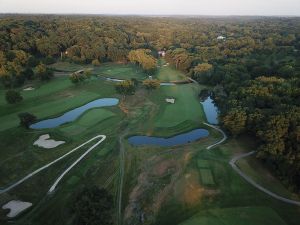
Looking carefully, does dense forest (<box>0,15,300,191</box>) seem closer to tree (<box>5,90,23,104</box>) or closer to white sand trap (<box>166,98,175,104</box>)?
white sand trap (<box>166,98,175,104</box>)

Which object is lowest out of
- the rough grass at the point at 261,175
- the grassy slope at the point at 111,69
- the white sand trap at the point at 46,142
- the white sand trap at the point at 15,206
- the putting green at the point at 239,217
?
the white sand trap at the point at 15,206

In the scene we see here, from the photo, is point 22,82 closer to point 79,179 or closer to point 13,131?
point 13,131

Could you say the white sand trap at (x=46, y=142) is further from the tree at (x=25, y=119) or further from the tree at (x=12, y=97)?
the tree at (x=12, y=97)

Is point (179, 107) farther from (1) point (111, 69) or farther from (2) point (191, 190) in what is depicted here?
(1) point (111, 69)

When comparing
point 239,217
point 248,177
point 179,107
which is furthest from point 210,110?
point 239,217

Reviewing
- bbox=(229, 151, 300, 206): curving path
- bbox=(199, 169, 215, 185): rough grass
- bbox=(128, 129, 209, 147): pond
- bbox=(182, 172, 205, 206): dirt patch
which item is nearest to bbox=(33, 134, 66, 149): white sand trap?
bbox=(128, 129, 209, 147): pond

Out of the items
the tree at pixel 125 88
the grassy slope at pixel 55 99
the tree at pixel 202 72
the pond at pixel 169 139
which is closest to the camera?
the pond at pixel 169 139

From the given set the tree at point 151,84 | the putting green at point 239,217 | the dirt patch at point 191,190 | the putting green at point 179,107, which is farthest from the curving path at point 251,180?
the tree at point 151,84
